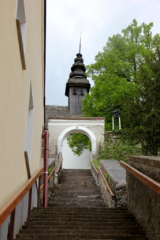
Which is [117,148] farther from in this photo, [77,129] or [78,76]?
[78,76]

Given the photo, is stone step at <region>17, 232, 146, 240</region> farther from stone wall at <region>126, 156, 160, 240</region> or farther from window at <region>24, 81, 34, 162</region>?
window at <region>24, 81, 34, 162</region>

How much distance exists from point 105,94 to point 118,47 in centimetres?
473

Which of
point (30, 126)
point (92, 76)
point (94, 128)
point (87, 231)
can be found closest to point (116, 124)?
point (94, 128)

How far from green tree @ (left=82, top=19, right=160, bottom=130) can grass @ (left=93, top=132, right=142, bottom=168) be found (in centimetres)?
140

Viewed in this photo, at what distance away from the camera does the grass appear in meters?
12.2

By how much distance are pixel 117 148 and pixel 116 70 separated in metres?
6.03

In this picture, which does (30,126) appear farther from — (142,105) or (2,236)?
(142,105)

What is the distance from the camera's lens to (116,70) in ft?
51.8

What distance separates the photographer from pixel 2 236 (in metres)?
2.29

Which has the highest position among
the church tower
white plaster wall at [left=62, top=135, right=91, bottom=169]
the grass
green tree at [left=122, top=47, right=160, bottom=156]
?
the church tower

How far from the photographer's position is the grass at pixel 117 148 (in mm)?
12162

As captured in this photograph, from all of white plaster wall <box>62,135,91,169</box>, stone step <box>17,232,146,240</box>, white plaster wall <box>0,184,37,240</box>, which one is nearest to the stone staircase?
stone step <box>17,232,146,240</box>

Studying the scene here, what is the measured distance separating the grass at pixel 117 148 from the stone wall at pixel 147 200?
8005 millimetres

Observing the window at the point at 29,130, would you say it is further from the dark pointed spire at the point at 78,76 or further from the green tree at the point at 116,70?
the dark pointed spire at the point at 78,76
